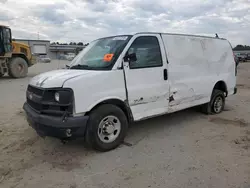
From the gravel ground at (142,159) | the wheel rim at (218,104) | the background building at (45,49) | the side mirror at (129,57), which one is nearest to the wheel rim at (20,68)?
the gravel ground at (142,159)

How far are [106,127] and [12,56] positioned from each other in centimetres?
1436

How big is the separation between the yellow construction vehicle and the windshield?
463 inches

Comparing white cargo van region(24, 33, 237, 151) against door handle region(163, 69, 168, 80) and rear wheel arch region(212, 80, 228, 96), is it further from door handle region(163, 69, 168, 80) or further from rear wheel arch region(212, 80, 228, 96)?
rear wheel arch region(212, 80, 228, 96)

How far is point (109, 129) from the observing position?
415 cm

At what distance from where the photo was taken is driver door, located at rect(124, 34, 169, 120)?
4.36 meters

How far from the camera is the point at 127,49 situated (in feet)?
14.1

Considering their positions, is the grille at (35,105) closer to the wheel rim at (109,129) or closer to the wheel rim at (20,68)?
the wheel rim at (109,129)

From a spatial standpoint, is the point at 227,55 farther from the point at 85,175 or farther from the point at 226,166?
the point at 85,175

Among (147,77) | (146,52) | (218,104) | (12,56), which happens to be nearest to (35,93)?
(147,77)

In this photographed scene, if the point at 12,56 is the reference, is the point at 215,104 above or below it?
below

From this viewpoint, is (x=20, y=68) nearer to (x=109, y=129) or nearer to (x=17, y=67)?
(x=17, y=67)

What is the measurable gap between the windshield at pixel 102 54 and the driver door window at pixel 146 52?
0.75 ft

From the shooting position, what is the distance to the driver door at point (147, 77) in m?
4.36

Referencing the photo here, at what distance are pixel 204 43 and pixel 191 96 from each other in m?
1.47
